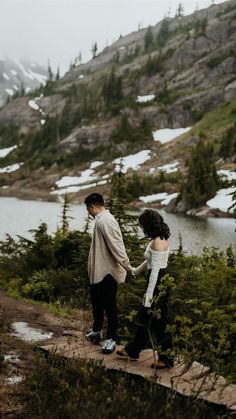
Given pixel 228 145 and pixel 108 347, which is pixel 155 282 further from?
pixel 228 145

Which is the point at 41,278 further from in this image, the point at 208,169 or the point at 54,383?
the point at 208,169

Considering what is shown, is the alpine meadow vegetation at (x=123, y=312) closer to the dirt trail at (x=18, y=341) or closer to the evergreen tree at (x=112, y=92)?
the dirt trail at (x=18, y=341)

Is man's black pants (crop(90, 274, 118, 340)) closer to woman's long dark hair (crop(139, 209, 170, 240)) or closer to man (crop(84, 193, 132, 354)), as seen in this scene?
man (crop(84, 193, 132, 354))

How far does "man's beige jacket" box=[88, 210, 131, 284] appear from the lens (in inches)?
304

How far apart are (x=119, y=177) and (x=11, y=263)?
493 cm

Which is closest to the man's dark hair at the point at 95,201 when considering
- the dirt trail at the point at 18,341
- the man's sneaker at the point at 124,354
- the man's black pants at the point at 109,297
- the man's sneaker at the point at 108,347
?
the man's black pants at the point at 109,297

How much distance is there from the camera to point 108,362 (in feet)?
23.2

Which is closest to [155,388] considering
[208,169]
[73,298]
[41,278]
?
[73,298]

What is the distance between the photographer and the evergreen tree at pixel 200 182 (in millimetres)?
86000

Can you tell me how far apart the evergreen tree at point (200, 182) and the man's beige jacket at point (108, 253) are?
7872cm

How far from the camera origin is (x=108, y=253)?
308 inches

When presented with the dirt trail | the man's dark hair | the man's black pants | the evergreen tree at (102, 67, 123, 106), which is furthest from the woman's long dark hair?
the evergreen tree at (102, 67, 123, 106)

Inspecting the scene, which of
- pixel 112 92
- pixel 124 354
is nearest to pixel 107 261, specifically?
pixel 124 354

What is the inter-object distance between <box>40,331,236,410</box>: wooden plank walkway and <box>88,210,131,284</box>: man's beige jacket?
110 centimetres
